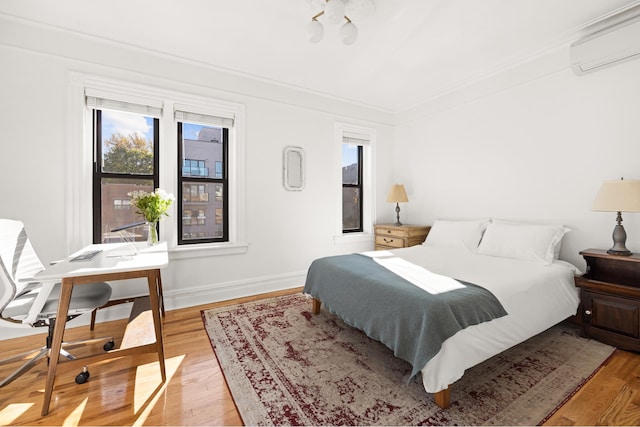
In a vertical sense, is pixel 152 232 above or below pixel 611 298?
above

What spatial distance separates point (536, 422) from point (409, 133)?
3861 mm

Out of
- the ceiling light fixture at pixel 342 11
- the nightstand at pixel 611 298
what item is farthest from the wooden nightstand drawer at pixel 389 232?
the ceiling light fixture at pixel 342 11

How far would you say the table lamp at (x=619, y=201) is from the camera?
83.7 inches

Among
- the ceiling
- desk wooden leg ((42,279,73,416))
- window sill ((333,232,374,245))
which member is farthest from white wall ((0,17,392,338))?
desk wooden leg ((42,279,73,416))

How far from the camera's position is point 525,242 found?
8.86 ft

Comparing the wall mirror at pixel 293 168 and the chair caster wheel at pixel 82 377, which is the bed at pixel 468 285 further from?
the chair caster wheel at pixel 82 377

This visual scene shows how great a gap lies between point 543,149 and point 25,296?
15.3 feet

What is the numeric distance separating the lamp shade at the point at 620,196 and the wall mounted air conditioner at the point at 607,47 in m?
1.11

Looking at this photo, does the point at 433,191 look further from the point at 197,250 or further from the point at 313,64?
the point at 197,250

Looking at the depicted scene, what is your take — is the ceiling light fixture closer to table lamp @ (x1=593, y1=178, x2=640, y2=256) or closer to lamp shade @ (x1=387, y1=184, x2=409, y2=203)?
table lamp @ (x1=593, y1=178, x2=640, y2=256)

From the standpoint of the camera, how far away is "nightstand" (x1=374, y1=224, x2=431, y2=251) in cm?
392

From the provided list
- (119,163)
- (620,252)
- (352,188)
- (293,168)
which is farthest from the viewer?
(352,188)

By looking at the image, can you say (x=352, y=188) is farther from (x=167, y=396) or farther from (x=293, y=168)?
(x=167, y=396)

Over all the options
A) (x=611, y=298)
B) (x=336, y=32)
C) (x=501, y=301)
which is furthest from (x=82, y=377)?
(x=611, y=298)
